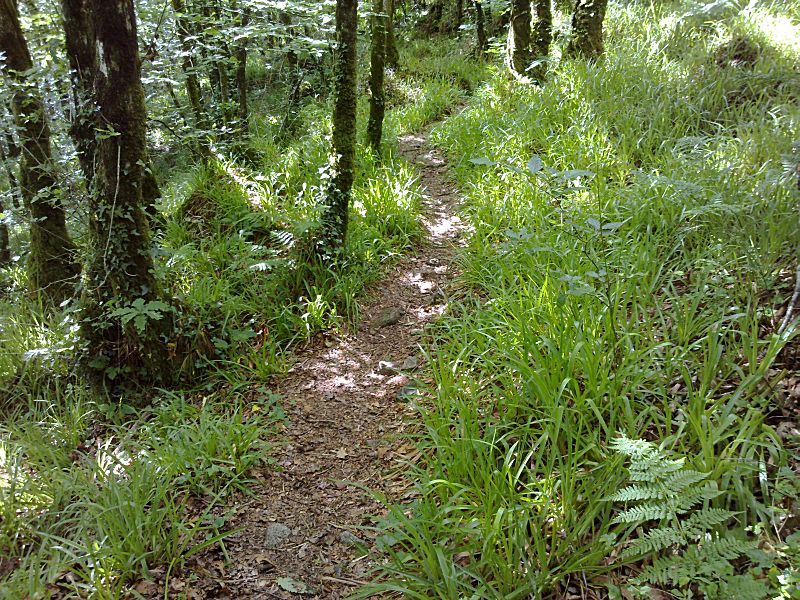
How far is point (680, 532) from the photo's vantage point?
2074 millimetres

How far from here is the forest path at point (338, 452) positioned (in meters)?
2.75

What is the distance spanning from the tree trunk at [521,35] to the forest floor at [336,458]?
5635mm

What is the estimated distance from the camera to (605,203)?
4.64 meters

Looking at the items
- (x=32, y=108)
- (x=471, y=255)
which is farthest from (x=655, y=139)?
(x=32, y=108)

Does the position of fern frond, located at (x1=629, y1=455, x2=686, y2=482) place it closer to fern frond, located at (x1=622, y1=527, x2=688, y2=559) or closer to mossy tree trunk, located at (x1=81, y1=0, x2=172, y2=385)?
fern frond, located at (x1=622, y1=527, x2=688, y2=559)

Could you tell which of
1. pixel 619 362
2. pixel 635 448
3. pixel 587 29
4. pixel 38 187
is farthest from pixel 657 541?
pixel 587 29

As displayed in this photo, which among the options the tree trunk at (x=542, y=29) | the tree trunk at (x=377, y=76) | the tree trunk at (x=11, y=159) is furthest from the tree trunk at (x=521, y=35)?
the tree trunk at (x=11, y=159)

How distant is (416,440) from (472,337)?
101 centimetres

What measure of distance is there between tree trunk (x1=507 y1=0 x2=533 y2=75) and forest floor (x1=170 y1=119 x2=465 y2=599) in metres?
5.64

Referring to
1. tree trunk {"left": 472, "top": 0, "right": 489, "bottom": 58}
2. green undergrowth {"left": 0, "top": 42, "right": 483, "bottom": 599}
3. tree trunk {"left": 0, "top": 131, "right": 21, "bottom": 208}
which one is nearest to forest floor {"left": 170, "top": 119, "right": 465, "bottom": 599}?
green undergrowth {"left": 0, "top": 42, "right": 483, "bottom": 599}

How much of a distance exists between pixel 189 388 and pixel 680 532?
149 inches

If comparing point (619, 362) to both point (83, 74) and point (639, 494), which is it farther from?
point (83, 74)

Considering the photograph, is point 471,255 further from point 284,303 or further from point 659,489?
point 659,489

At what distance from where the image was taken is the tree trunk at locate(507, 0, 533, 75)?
917 centimetres
